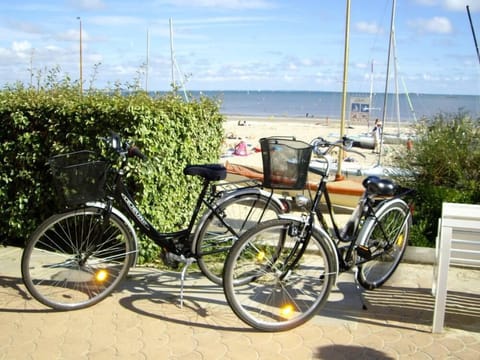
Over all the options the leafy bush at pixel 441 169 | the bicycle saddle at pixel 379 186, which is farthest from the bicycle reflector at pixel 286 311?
the leafy bush at pixel 441 169

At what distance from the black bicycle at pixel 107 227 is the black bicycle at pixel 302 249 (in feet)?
1.31

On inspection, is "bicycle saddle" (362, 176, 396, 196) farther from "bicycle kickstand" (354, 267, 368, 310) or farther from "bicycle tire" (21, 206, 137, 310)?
"bicycle tire" (21, 206, 137, 310)

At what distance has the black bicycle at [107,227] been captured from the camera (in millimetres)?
3766

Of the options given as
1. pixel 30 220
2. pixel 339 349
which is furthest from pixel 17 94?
pixel 339 349

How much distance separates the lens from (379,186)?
13.4ft

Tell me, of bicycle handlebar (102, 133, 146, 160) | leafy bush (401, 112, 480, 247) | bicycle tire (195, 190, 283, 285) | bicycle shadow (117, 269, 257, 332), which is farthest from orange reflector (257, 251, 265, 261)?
leafy bush (401, 112, 480, 247)

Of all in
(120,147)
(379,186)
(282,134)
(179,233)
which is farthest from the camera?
(282,134)

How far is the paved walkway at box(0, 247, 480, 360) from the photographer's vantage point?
337cm

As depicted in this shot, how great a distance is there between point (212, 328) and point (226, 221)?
961mm

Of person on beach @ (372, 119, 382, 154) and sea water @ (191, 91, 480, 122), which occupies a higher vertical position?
→ sea water @ (191, 91, 480, 122)

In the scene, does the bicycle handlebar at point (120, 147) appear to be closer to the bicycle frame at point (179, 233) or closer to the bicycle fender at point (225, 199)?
the bicycle frame at point (179, 233)

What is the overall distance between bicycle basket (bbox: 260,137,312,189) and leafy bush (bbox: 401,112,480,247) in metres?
2.36

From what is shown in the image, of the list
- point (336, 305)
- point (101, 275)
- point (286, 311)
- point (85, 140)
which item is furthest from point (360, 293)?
point (85, 140)

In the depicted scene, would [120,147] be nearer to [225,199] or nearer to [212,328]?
[225,199]
